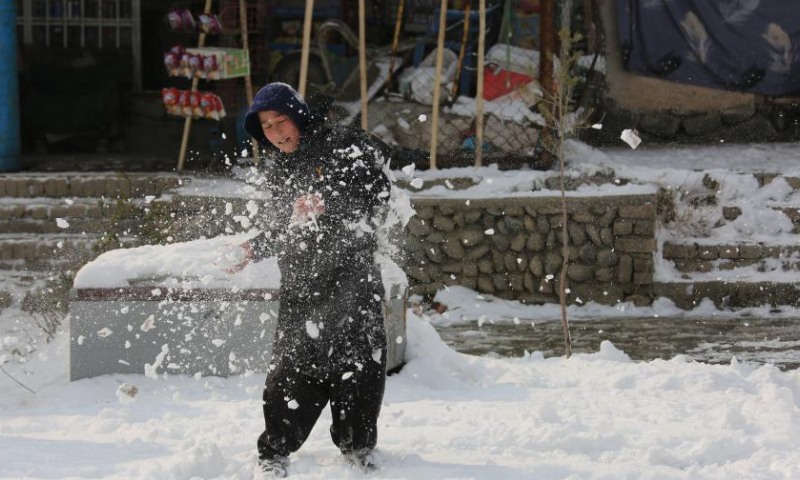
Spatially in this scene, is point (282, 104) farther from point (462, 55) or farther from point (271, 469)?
point (462, 55)

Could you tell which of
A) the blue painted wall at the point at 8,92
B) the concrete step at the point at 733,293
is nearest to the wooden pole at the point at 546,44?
the concrete step at the point at 733,293

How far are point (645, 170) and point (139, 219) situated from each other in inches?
167

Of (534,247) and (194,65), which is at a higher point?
(194,65)

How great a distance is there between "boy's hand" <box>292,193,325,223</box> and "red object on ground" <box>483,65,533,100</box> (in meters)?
7.28

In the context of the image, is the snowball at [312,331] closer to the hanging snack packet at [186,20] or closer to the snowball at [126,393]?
the snowball at [126,393]

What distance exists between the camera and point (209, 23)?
11.0m

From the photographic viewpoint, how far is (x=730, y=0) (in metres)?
12.2

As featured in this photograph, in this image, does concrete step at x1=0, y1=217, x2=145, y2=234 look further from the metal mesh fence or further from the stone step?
the metal mesh fence

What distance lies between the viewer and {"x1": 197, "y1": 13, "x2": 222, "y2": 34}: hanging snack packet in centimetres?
1093

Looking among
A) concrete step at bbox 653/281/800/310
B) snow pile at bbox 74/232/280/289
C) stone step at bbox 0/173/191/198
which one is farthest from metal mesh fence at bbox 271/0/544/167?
snow pile at bbox 74/232/280/289

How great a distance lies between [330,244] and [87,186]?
6.67 metres

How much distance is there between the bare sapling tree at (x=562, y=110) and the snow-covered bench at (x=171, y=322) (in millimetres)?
1949

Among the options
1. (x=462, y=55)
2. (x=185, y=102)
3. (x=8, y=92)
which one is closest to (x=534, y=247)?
(x=462, y=55)

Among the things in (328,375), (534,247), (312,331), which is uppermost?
(312,331)
